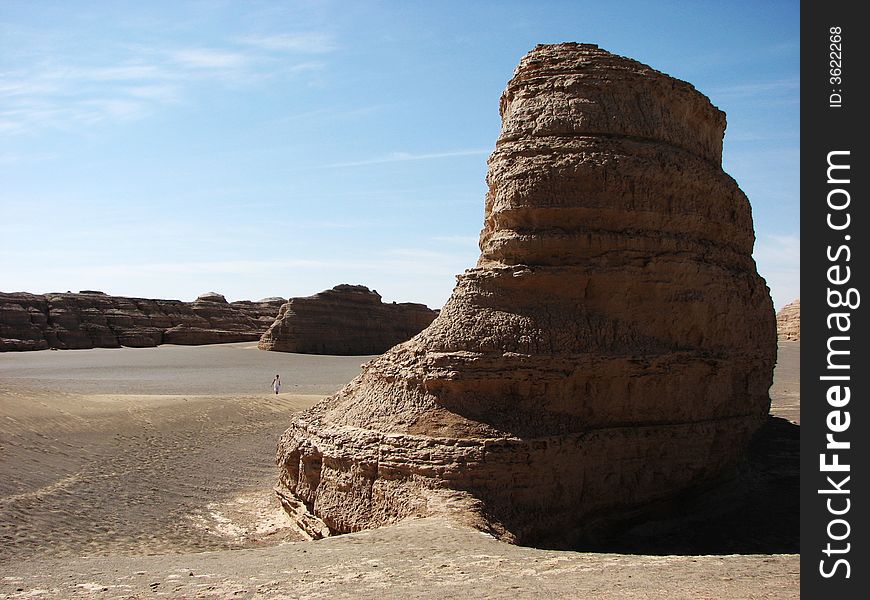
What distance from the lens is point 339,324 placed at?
43.9 metres

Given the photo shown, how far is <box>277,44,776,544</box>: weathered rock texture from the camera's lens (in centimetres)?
884

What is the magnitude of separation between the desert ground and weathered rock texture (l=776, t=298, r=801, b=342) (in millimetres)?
21723

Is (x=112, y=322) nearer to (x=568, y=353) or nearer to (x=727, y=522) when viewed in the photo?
(x=568, y=353)

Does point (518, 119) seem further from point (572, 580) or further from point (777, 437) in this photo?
point (777, 437)

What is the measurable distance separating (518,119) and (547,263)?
224cm

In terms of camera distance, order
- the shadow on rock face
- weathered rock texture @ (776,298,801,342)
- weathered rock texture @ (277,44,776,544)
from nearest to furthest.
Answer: weathered rock texture @ (277,44,776,544) → the shadow on rock face → weathered rock texture @ (776,298,801,342)

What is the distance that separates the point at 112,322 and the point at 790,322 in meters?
45.5

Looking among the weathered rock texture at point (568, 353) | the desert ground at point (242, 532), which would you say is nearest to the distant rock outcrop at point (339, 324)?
the desert ground at point (242, 532)

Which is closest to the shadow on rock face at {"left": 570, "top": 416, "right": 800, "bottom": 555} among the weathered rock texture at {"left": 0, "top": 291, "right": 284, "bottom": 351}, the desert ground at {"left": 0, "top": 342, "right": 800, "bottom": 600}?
the desert ground at {"left": 0, "top": 342, "right": 800, "bottom": 600}

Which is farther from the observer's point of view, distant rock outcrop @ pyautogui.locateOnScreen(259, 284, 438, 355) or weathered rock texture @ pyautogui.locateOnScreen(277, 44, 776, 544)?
distant rock outcrop @ pyautogui.locateOnScreen(259, 284, 438, 355)

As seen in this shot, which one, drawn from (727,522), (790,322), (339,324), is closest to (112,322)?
(339,324)

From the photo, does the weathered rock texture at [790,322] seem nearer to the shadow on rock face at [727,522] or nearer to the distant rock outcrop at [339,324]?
the distant rock outcrop at [339,324]

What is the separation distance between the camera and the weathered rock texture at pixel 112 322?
46.2 metres

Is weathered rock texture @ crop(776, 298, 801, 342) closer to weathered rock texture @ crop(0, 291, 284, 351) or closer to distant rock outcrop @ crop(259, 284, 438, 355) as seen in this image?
distant rock outcrop @ crop(259, 284, 438, 355)
